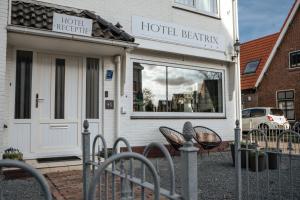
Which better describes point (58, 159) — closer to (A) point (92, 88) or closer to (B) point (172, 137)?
(A) point (92, 88)

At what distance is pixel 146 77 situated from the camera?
8391mm

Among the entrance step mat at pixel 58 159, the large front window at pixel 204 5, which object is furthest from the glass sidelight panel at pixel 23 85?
the large front window at pixel 204 5

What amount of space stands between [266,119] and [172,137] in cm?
1062

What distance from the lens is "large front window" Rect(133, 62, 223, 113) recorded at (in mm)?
8266

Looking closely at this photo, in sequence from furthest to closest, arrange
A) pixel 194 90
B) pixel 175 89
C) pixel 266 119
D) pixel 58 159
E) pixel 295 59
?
pixel 295 59
pixel 266 119
pixel 194 90
pixel 175 89
pixel 58 159

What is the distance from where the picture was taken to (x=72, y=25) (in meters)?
6.23

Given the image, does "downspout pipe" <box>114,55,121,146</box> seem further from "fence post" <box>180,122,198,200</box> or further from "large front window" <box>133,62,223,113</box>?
"fence post" <box>180,122,198,200</box>

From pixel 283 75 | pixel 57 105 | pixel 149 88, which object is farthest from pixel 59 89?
pixel 283 75

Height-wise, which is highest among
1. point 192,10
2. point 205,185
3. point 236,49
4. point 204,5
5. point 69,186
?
point 204,5

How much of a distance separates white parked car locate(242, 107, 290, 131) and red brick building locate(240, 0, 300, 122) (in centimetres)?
268

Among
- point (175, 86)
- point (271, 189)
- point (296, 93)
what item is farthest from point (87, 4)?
point (296, 93)

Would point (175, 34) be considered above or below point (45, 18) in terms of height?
above

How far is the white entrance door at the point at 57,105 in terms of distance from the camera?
258 inches

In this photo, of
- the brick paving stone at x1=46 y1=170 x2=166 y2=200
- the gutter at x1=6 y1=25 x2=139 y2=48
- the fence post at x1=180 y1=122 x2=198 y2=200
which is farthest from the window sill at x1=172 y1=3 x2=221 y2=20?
the fence post at x1=180 y1=122 x2=198 y2=200
